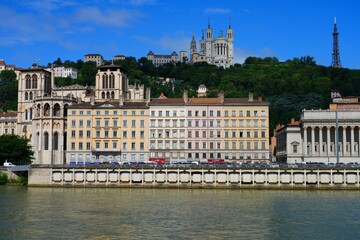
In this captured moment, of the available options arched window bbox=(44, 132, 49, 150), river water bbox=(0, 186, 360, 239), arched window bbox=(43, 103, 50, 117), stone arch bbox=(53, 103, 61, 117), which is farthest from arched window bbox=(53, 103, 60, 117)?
river water bbox=(0, 186, 360, 239)

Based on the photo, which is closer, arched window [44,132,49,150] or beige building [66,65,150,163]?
beige building [66,65,150,163]

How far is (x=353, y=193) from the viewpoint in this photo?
68562mm

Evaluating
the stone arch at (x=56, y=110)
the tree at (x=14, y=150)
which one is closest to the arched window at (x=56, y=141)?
the stone arch at (x=56, y=110)

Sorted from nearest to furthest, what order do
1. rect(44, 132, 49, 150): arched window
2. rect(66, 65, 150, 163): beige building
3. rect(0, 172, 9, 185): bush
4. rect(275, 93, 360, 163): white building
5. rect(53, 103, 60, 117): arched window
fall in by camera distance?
rect(0, 172, 9, 185): bush → rect(275, 93, 360, 163): white building → rect(66, 65, 150, 163): beige building → rect(44, 132, 49, 150): arched window → rect(53, 103, 60, 117): arched window

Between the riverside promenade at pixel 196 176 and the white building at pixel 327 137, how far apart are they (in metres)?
18.2

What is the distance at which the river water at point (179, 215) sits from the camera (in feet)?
131

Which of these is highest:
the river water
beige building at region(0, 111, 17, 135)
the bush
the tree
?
beige building at region(0, 111, 17, 135)

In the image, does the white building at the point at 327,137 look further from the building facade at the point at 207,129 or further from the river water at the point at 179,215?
the river water at the point at 179,215

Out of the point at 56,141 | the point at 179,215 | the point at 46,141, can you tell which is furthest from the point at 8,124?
the point at 179,215

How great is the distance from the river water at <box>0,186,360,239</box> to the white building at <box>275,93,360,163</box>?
2569 centimetres

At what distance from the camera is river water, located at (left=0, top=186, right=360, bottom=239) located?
39812 millimetres

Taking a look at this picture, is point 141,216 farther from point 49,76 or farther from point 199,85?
point 199,85

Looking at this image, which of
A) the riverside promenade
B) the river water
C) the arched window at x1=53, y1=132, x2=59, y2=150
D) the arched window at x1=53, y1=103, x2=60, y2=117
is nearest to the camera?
the river water

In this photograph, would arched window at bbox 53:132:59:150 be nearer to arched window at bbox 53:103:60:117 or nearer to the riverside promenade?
arched window at bbox 53:103:60:117
